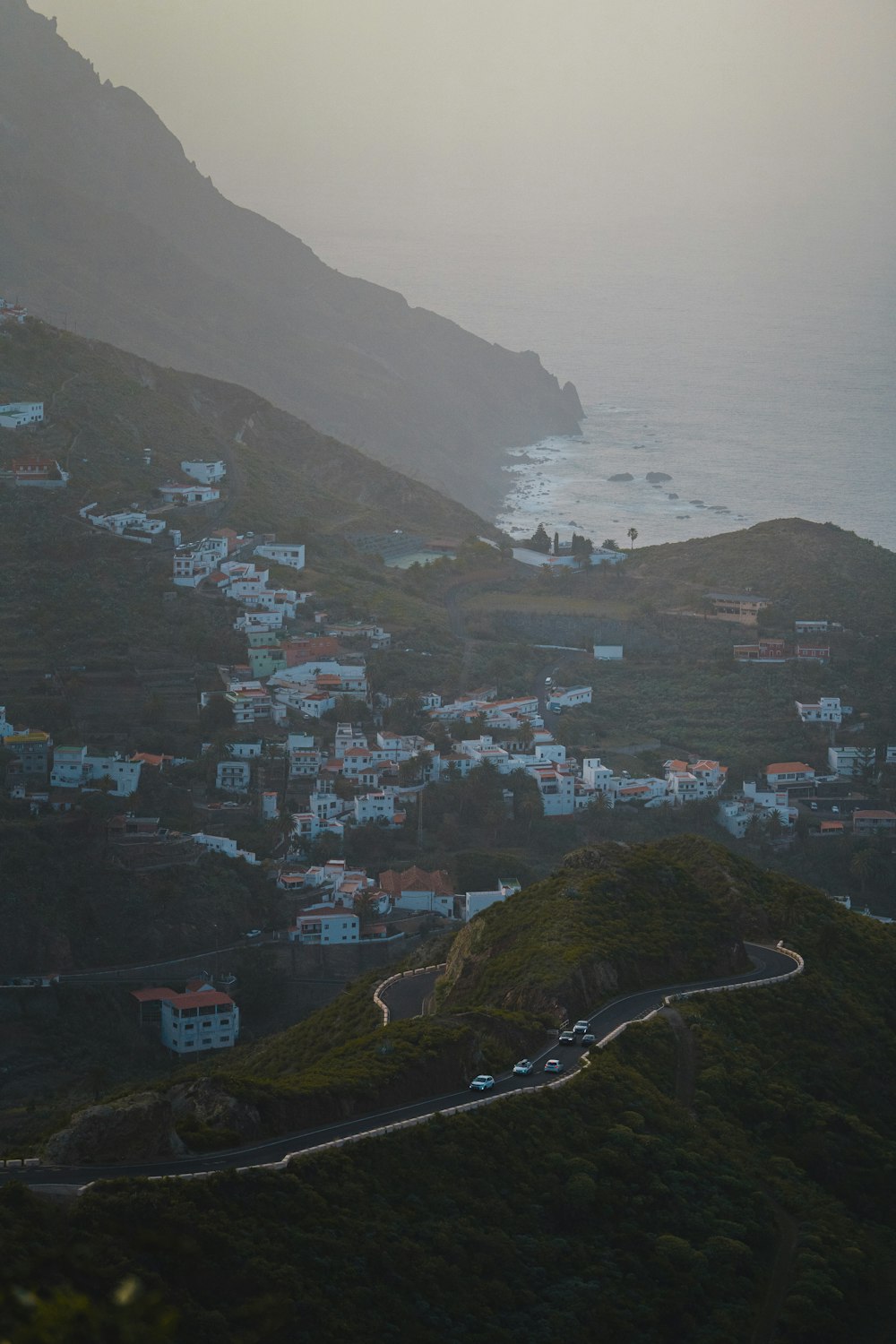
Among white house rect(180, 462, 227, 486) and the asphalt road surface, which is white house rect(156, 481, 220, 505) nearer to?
white house rect(180, 462, 227, 486)

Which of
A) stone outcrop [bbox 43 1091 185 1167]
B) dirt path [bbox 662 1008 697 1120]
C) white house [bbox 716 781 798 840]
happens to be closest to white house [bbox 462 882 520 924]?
white house [bbox 716 781 798 840]

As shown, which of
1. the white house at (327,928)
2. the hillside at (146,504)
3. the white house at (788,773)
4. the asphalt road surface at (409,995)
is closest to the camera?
the asphalt road surface at (409,995)

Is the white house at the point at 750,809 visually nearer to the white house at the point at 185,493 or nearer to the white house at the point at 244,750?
the white house at the point at 244,750

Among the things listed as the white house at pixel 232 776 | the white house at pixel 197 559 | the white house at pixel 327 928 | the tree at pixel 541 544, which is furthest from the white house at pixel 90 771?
the tree at pixel 541 544

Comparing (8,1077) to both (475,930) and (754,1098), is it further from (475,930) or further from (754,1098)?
(754,1098)

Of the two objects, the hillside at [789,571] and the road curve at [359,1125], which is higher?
the hillside at [789,571]

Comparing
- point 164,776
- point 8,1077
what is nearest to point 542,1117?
point 8,1077

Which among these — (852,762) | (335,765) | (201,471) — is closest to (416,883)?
(335,765)

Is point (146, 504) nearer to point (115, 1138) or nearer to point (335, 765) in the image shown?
point (335, 765)
